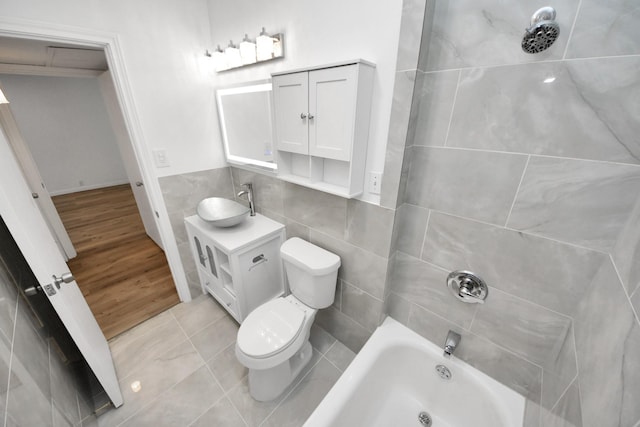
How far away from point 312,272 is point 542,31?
127cm

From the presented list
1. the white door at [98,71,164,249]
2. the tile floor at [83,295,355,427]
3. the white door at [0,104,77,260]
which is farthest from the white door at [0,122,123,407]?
the white door at [0,104,77,260]

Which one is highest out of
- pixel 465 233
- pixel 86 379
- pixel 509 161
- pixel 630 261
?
pixel 509 161

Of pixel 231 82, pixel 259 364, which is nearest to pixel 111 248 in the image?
pixel 231 82

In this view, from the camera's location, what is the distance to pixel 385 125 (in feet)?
3.32

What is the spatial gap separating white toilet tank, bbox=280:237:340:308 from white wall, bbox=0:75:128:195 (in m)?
5.98

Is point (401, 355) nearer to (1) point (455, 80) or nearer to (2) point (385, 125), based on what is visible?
(2) point (385, 125)

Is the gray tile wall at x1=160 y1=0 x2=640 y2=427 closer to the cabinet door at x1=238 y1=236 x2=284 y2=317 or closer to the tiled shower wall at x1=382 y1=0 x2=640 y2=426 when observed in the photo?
the tiled shower wall at x1=382 y1=0 x2=640 y2=426

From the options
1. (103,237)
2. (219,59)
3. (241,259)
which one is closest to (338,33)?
(219,59)

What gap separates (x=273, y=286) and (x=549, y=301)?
1571 mm

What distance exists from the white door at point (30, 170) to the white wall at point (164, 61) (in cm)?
151

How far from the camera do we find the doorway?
71.3 inches

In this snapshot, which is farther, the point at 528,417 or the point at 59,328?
the point at 59,328

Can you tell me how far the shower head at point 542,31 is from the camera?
25.7 inches

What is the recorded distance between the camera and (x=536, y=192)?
31.4 inches
